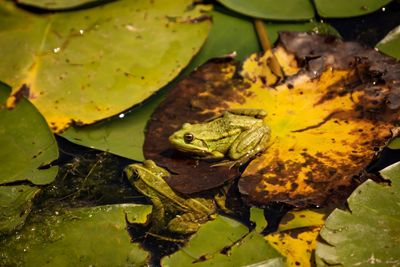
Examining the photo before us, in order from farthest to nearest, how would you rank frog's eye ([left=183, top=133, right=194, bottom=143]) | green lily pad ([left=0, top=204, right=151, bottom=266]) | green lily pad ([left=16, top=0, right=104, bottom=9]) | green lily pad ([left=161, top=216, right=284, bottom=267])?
green lily pad ([left=16, top=0, right=104, bottom=9]) → frog's eye ([left=183, top=133, right=194, bottom=143]) → green lily pad ([left=0, top=204, right=151, bottom=266]) → green lily pad ([left=161, top=216, right=284, bottom=267])

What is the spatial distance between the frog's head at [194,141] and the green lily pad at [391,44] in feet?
4.75

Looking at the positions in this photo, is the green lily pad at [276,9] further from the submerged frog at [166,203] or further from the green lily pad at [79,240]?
the green lily pad at [79,240]

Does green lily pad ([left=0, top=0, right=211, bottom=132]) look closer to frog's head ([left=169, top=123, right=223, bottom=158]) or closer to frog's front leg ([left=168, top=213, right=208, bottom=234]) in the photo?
frog's head ([left=169, top=123, right=223, bottom=158])

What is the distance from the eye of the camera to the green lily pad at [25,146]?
3.90 meters

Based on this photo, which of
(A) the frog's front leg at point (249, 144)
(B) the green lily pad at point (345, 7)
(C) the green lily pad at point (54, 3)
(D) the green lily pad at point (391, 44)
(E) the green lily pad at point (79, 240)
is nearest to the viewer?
(E) the green lily pad at point (79, 240)

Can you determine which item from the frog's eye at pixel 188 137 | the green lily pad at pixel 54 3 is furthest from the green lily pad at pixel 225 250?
the green lily pad at pixel 54 3

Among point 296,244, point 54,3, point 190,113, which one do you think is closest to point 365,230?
point 296,244

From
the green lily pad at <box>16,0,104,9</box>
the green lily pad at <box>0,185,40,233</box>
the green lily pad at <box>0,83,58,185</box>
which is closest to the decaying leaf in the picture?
the green lily pad at <box>0,83,58,185</box>

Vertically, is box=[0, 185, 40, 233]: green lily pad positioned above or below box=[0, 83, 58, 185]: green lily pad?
below

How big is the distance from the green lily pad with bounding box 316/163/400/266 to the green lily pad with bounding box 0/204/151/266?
1082 mm

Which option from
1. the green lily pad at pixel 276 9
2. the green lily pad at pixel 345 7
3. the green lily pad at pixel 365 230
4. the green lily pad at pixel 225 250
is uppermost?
the green lily pad at pixel 345 7

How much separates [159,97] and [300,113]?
1094mm

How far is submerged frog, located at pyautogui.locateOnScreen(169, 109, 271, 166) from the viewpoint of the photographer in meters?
3.99

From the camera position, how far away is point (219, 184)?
374 cm
